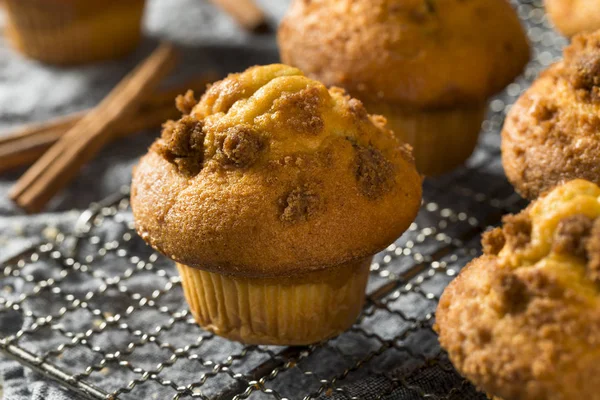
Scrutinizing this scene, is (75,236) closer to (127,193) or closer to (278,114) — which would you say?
(127,193)

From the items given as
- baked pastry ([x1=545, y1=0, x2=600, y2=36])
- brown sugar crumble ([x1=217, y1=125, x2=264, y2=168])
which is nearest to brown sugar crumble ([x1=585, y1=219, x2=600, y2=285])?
brown sugar crumble ([x1=217, y1=125, x2=264, y2=168])

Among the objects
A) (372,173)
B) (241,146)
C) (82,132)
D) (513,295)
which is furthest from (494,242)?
(82,132)

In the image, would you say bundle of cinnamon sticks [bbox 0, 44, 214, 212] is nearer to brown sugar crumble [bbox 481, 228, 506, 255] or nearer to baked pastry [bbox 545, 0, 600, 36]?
baked pastry [bbox 545, 0, 600, 36]

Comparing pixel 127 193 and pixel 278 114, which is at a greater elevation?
pixel 278 114

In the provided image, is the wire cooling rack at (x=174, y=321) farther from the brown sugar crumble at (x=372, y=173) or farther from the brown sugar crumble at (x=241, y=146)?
the brown sugar crumble at (x=241, y=146)

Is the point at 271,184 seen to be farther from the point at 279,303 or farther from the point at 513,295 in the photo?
the point at 513,295

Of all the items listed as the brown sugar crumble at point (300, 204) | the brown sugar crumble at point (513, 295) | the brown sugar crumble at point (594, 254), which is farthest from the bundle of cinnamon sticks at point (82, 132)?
the brown sugar crumble at point (594, 254)

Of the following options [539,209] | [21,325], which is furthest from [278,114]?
[21,325]
